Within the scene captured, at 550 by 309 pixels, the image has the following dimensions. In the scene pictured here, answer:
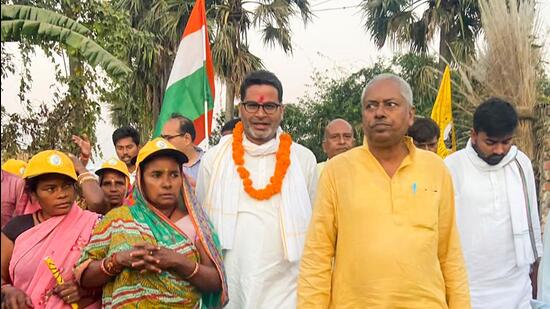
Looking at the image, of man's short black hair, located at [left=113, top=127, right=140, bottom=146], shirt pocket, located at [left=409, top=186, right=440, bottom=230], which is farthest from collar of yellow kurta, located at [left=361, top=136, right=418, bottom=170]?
man's short black hair, located at [left=113, top=127, right=140, bottom=146]

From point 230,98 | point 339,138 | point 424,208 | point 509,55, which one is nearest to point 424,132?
point 339,138

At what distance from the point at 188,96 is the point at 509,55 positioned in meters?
5.15

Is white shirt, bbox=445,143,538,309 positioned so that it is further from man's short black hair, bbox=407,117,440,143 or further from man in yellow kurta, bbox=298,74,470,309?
man in yellow kurta, bbox=298,74,470,309

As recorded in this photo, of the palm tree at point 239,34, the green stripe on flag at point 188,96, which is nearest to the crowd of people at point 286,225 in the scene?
the green stripe on flag at point 188,96

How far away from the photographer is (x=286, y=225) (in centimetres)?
393

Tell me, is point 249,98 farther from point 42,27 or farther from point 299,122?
point 299,122

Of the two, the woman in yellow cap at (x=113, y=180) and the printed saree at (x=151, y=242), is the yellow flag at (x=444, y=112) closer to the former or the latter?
the woman in yellow cap at (x=113, y=180)

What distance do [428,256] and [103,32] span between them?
7.77 meters

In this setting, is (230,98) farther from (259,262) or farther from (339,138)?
(259,262)

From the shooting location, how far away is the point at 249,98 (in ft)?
13.3

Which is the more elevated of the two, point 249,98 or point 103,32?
point 103,32

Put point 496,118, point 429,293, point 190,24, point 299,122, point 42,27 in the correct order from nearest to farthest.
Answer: point 429,293 → point 496,118 → point 42,27 → point 190,24 → point 299,122

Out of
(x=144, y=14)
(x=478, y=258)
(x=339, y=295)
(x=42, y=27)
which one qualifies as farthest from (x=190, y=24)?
(x=144, y=14)

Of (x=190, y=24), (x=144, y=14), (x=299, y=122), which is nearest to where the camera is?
(x=190, y=24)
